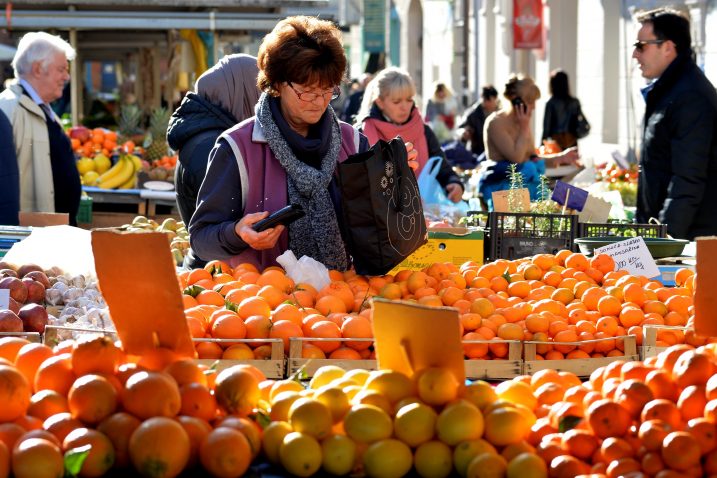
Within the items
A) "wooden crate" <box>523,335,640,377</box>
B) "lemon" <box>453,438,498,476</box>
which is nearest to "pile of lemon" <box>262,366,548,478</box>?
"lemon" <box>453,438,498,476</box>

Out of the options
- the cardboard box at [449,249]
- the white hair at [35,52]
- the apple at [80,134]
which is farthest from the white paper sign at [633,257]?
the apple at [80,134]

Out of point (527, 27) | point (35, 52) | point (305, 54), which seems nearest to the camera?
point (305, 54)

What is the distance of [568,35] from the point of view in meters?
19.5

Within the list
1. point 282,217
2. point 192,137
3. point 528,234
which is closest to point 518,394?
point 282,217

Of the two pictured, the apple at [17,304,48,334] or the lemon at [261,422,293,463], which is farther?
the apple at [17,304,48,334]

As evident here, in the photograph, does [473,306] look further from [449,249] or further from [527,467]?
[527,467]

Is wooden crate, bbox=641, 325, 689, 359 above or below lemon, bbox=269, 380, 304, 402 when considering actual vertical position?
below

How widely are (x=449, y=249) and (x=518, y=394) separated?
8.14ft

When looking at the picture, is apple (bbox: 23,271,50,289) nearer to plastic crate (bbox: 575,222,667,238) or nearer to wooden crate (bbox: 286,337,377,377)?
wooden crate (bbox: 286,337,377,377)

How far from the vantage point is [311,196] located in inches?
151

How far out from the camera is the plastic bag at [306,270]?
3699 mm

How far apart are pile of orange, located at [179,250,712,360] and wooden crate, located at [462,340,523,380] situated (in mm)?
40

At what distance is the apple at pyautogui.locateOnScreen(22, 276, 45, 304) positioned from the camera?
4094 mm

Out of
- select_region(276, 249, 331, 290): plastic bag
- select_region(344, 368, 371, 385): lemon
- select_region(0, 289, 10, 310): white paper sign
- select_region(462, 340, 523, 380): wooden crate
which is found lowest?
select_region(462, 340, 523, 380): wooden crate
